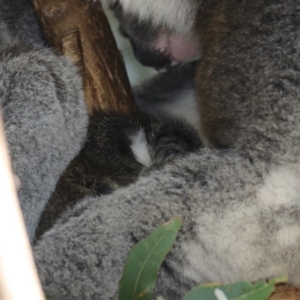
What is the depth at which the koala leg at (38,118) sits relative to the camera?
7.98 feet

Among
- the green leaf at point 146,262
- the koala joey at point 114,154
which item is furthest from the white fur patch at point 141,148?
the green leaf at point 146,262

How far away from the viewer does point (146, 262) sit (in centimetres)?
193

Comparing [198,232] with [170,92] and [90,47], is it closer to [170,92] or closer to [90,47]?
[90,47]

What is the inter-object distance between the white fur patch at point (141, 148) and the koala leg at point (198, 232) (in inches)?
16.0

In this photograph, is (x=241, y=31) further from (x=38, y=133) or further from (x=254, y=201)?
(x=38, y=133)

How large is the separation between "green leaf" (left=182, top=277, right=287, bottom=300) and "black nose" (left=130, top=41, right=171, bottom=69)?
4.63ft

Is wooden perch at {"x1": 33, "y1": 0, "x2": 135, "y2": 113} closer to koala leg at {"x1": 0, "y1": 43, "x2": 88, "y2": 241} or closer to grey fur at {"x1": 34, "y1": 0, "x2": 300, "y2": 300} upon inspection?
koala leg at {"x1": 0, "y1": 43, "x2": 88, "y2": 241}

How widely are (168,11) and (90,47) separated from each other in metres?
0.43

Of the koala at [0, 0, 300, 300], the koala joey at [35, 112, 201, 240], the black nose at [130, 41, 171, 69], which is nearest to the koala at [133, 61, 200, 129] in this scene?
the black nose at [130, 41, 171, 69]

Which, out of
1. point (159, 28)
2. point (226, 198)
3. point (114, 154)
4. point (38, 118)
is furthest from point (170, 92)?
point (226, 198)

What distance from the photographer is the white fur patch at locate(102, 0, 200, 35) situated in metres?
2.44

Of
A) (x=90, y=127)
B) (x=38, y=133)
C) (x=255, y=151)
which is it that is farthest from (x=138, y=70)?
(x=255, y=151)

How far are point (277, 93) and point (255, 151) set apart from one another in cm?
18

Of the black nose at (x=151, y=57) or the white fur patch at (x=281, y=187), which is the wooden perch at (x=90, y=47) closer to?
the black nose at (x=151, y=57)
